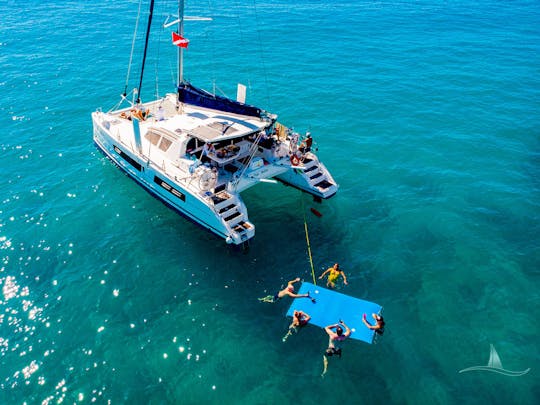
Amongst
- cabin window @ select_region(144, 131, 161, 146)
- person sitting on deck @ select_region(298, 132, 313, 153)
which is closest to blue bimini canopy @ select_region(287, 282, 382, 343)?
person sitting on deck @ select_region(298, 132, 313, 153)

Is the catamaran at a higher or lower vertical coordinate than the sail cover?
lower

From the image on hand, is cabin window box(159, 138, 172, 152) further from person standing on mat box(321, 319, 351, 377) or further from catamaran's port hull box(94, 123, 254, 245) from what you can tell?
person standing on mat box(321, 319, 351, 377)

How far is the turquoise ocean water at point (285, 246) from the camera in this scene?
13.1 m

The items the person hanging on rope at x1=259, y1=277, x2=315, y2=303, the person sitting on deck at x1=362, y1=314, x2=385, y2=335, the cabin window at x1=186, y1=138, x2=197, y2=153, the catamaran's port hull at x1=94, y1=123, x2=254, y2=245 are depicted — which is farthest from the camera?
the cabin window at x1=186, y1=138, x2=197, y2=153

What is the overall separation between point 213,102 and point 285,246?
9.12 m

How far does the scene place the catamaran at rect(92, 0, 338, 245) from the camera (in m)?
17.6

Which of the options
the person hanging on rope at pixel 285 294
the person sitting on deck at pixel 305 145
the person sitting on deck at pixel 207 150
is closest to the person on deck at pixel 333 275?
the person hanging on rope at pixel 285 294

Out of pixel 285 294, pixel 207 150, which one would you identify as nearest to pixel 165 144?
pixel 207 150

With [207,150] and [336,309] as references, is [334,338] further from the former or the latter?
[207,150]

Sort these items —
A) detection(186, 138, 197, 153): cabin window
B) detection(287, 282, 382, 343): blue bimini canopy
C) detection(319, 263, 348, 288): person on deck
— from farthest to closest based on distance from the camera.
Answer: detection(186, 138, 197, 153): cabin window
detection(319, 263, 348, 288): person on deck
detection(287, 282, 382, 343): blue bimini canopy

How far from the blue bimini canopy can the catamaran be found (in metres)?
4.11

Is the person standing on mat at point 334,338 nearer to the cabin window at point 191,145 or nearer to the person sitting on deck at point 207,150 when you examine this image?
the person sitting on deck at point 207,150

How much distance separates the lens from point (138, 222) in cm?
1948

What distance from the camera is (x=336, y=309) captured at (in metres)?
14.1
